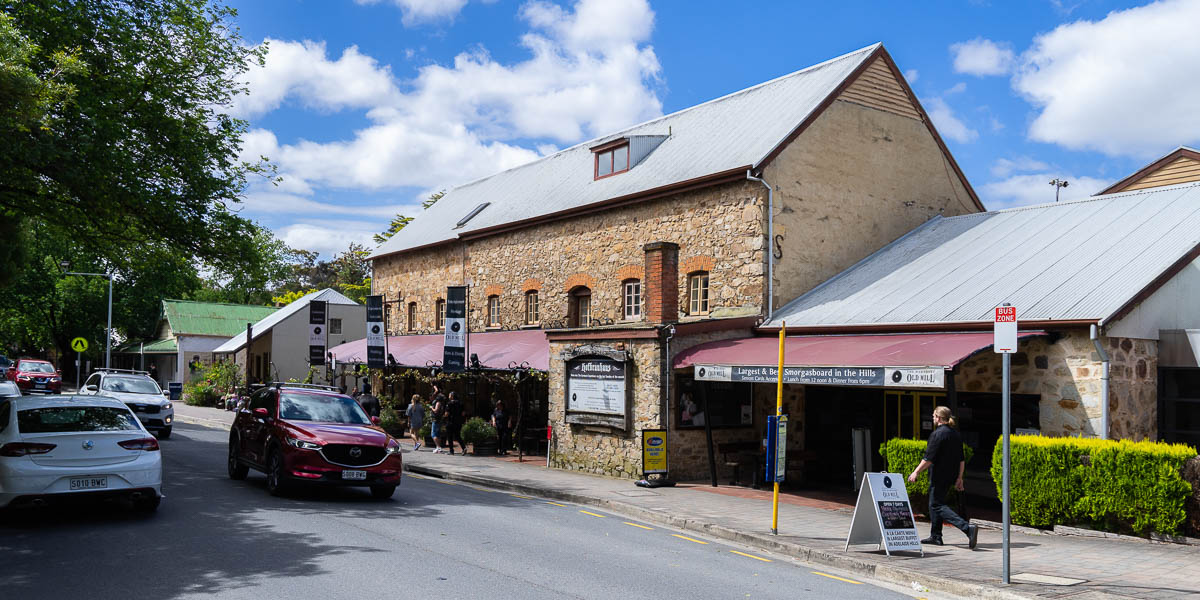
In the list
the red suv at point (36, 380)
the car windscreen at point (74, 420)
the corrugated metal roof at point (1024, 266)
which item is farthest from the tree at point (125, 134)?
the red suv at point (36, 380)

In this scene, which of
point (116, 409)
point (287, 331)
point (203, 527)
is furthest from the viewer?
point (287, 331)

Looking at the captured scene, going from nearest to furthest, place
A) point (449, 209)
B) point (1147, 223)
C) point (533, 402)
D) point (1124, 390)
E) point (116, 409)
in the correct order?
point (116, 409) → point (1124, 390) → point (1147, 223) → point (533, 402) → point (449, 209)

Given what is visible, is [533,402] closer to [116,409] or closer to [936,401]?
[936,401]

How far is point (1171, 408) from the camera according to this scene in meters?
13.5

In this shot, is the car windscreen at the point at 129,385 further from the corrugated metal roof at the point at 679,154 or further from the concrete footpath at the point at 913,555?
the concrete footpath at the point at 913,555

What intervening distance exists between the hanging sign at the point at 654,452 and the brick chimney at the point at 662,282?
2.44 meters

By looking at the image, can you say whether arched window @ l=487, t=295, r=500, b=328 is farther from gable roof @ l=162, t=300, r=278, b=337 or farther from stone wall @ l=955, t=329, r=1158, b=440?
gable roof @ l=162, t=300, r=278, b=337

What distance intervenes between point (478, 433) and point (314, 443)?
31.3 feet

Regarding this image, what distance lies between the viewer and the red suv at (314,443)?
12.4m

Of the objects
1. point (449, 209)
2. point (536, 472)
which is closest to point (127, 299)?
point (449, 209)

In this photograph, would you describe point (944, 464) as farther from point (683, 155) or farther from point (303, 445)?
point (683, 155)

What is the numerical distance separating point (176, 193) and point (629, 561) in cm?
1289

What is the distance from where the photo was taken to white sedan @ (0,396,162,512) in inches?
384

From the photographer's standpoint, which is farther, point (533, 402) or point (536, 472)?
point (533, 402)
